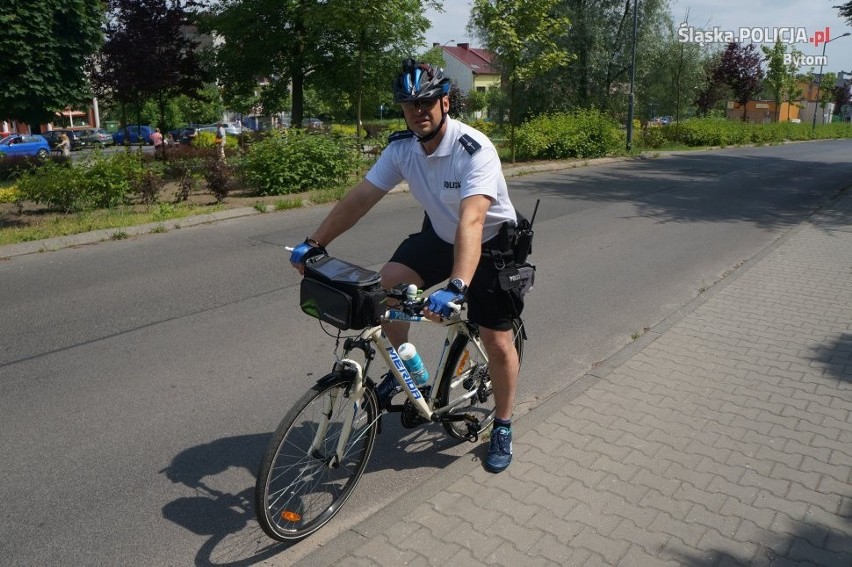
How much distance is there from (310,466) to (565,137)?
2160 centimetres

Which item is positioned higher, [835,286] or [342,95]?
[342,95]

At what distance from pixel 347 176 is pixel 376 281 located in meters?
12.5

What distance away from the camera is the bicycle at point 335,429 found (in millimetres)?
2766

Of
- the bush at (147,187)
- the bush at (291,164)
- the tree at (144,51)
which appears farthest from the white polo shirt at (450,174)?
the tree at (144,51)

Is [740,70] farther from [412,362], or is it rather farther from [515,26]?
[412,362]

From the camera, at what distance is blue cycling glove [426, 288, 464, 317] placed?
275cm

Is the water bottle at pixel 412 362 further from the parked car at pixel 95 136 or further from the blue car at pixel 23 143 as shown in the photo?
the parked car at pixel 95 136

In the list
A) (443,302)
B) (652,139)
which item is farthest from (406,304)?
(652,139)

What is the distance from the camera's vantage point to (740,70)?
49125mm

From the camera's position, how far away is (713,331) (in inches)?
232

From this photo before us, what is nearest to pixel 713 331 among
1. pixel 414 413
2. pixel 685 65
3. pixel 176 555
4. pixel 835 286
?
pixel 835 286

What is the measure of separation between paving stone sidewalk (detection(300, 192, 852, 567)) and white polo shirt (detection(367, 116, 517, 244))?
130 cm

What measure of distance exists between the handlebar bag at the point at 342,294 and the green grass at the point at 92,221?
8.02 m

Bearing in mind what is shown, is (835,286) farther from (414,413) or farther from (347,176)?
(347,176)
